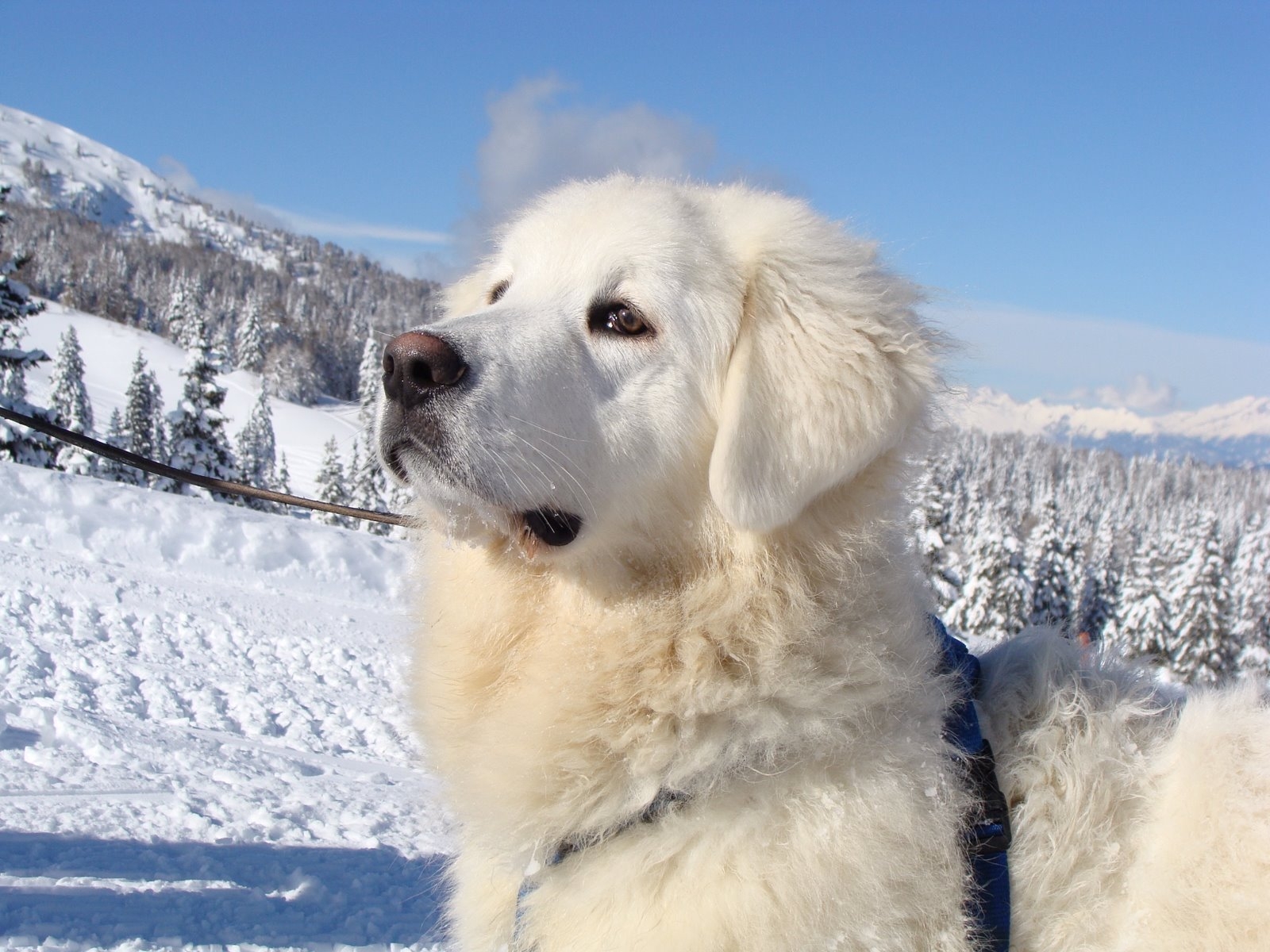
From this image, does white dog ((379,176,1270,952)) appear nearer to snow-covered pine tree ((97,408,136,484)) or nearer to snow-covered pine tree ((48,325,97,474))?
snow-covered pine tree ((97,408,136,484))

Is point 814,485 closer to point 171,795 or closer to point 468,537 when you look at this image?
point 468,537

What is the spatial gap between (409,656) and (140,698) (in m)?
5.49

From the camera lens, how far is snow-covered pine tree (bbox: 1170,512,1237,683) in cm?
3503

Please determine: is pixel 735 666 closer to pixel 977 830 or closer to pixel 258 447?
pixel 977 830

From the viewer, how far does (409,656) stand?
3090mm

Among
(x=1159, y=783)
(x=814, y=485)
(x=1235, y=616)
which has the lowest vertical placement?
(x=1235, y=616)

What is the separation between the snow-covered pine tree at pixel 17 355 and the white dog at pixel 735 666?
23.0 meters

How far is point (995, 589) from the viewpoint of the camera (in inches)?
1318

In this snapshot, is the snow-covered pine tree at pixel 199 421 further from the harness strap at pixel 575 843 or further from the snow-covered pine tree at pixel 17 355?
the harness strap at pixel 575 843

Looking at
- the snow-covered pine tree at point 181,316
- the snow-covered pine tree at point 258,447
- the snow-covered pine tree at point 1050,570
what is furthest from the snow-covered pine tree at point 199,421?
the snow-covered pine tree at point 1050,570

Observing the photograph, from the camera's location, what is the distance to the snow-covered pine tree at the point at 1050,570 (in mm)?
37062

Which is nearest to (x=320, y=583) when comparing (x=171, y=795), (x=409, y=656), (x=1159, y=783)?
(x=171, y=795)

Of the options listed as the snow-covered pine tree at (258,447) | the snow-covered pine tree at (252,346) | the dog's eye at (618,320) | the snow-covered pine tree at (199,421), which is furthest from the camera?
the snow-covered pine tree at (252,346)

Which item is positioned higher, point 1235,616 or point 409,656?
point 409,656
